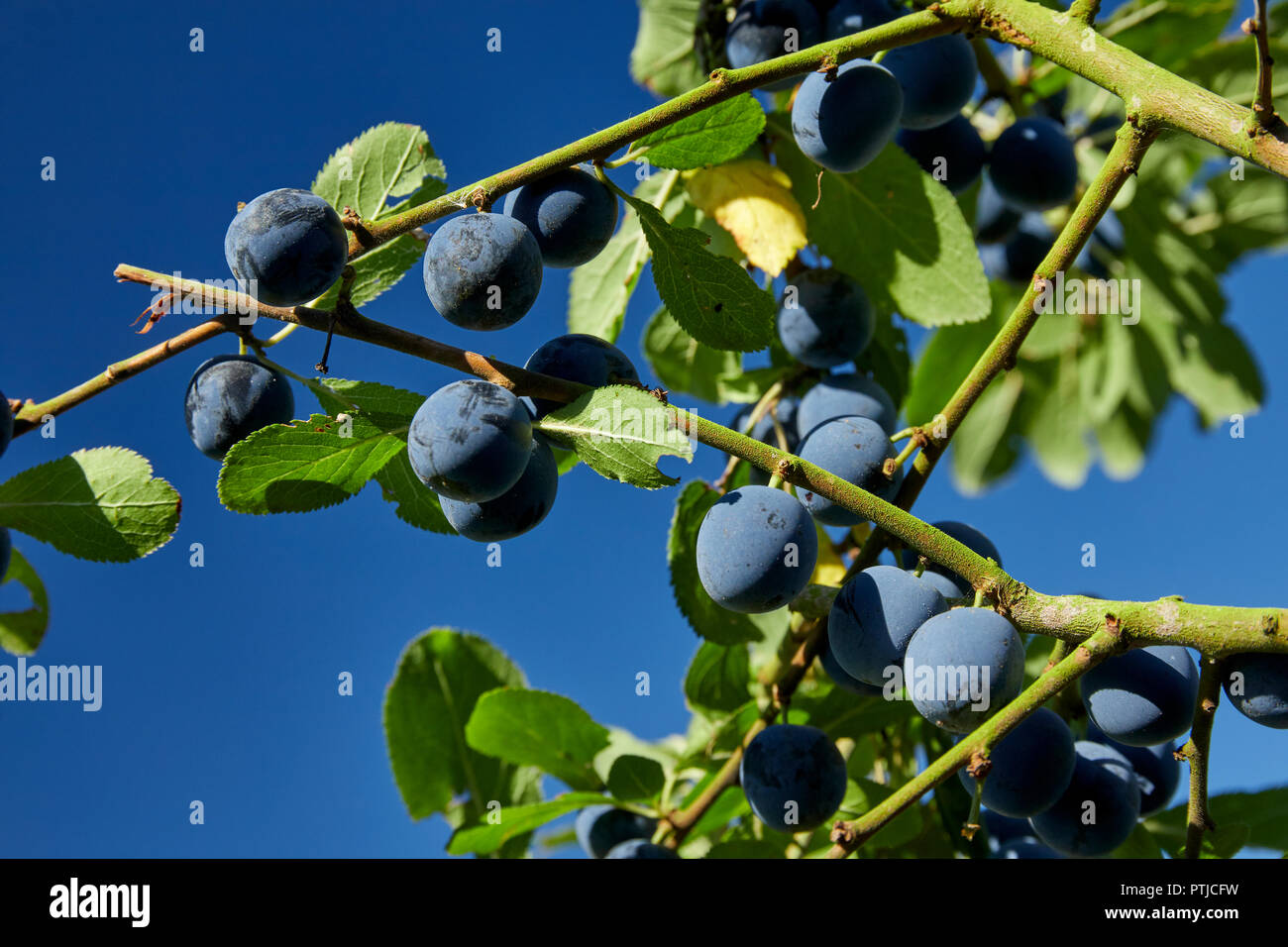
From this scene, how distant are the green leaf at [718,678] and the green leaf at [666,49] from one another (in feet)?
4.02

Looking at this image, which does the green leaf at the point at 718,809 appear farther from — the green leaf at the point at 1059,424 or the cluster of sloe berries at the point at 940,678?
the green leaf at the point at 1059,424

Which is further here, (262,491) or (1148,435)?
(1148,435)

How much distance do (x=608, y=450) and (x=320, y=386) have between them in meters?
0.42

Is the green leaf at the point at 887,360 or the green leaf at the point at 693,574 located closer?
the green leaf at the point at 693,574

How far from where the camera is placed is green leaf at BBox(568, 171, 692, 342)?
217 cm

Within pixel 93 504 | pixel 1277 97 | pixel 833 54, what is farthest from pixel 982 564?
pixel 1277 97

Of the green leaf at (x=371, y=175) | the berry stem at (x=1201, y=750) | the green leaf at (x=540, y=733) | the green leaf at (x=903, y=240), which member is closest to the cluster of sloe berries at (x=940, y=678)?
the berry stem at (x=1201, y=750)

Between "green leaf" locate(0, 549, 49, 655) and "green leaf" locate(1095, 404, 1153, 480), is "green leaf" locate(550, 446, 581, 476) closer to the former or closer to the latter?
"green leaf" locate(0, 549, 49, 655)

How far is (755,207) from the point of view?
1.99 meters

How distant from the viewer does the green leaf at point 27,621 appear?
5.91ft

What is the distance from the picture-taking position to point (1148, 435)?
3.61 meters

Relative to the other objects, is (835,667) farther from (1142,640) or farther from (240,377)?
(240,377)

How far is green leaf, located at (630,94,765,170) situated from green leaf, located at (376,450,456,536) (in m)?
0.50

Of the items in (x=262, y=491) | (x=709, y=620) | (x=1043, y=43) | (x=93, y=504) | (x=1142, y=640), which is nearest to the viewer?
(x=1142, y=640)
